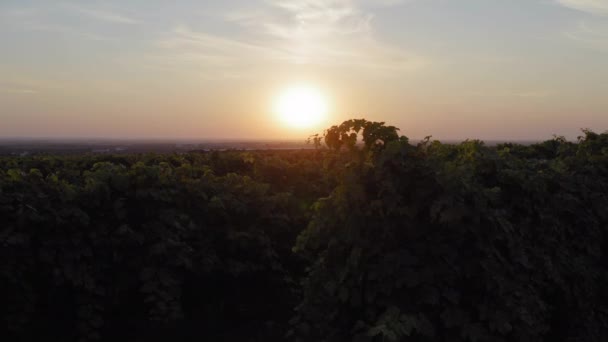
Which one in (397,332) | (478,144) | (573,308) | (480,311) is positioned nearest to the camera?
(397,332)

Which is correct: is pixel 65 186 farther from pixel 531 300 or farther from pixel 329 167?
pixel 531 300

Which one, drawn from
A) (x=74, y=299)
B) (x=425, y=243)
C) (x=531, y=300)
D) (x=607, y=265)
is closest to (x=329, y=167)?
(x=425, y=243)

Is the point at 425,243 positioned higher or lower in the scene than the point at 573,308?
higher

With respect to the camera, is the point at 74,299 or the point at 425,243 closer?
the point at 425,243

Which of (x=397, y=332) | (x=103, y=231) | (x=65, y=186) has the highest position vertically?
(x=65, y=186)

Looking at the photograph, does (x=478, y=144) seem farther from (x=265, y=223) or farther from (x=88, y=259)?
(x=88, y=259)

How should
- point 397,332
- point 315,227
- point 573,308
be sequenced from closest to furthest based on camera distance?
point 397,332 → point 315,227 → point 573,308
